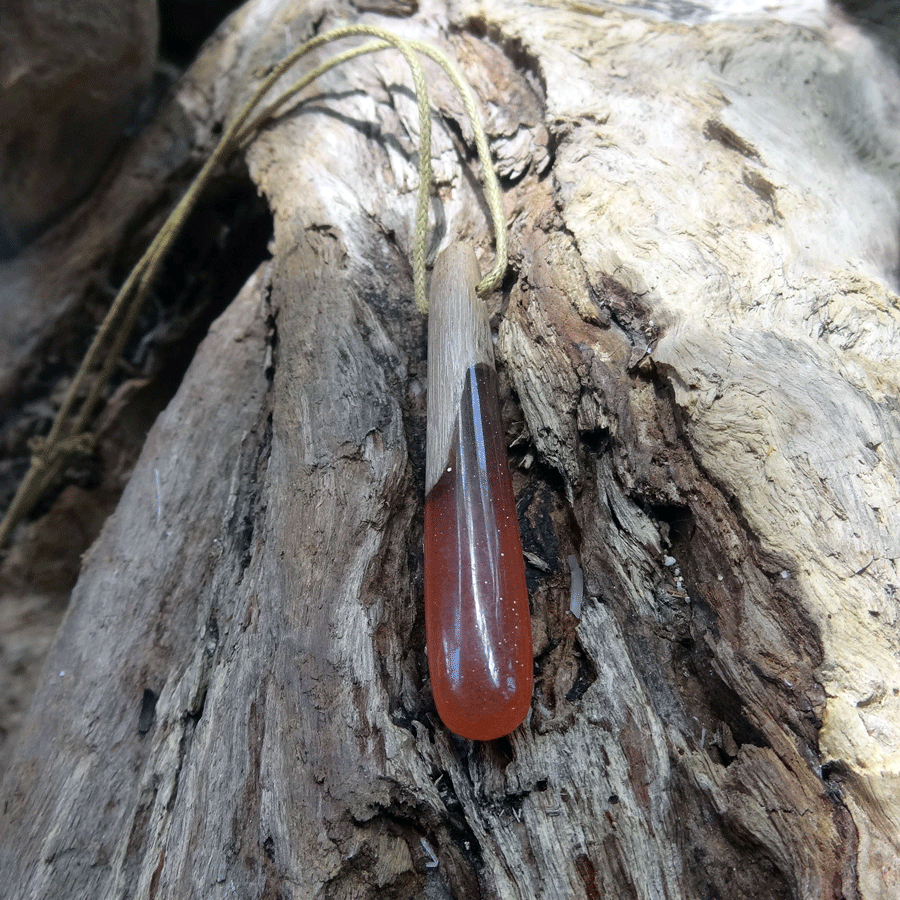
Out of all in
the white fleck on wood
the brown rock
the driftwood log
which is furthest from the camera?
the brown rock

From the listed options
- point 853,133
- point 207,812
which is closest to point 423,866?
point 207,812

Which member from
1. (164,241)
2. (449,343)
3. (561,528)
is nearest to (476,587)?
(561,528)

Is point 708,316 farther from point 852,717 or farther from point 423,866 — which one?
point 423,866

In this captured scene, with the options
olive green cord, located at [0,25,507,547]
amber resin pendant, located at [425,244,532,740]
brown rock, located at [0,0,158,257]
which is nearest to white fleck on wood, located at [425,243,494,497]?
amber resin pendant, located at [425,244,532,740]

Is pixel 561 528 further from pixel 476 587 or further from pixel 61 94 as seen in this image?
pixel 61 94

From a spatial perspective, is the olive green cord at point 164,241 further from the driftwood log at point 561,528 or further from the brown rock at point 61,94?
the brown rock at point 61,94

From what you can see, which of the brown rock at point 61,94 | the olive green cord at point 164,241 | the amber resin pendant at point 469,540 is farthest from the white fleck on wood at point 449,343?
the brown rock at point 61,94

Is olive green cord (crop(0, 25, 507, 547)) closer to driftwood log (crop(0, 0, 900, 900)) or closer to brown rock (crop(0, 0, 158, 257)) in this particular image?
driftwood log (crop(0, 0, 900, 900))
